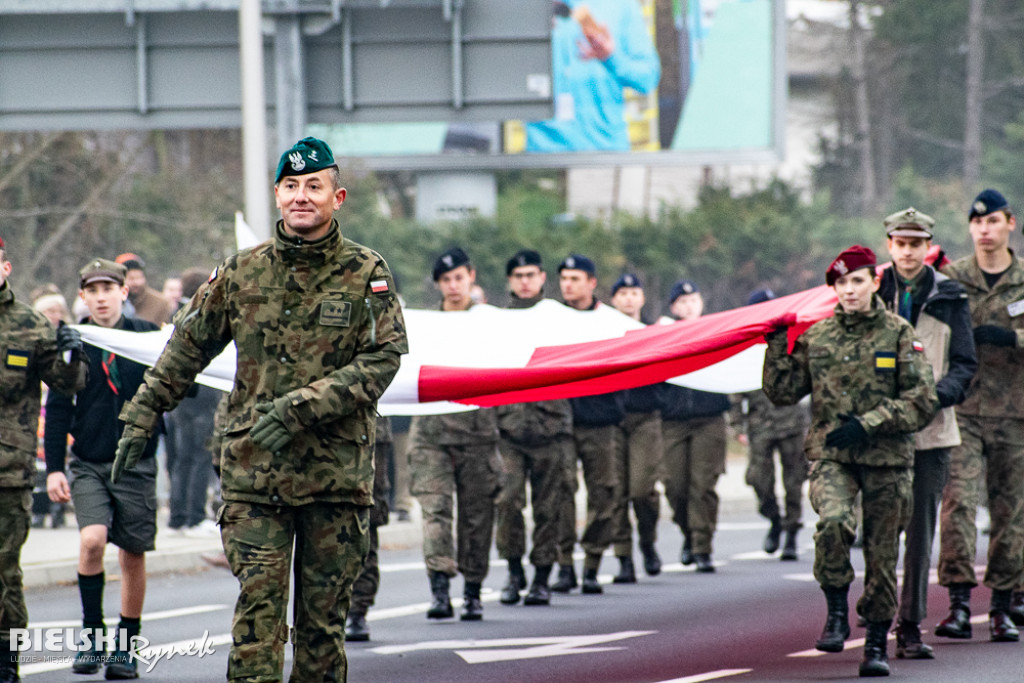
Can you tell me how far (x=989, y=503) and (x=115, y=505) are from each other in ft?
16.3

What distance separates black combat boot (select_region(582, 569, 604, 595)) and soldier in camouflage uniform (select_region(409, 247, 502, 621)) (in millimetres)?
1338

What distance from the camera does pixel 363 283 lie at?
6.04m

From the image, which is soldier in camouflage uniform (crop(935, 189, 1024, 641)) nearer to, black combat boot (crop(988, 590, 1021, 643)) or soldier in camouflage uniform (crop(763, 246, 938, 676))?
black combat boot (crop(988, 590, 1021, 643))

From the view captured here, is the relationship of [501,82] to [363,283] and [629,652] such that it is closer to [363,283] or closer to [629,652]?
[629,652]

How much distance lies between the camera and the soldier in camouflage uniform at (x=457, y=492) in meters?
10.0

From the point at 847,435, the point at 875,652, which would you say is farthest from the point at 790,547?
the point at 847,435

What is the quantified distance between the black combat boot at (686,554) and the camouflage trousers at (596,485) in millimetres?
1335

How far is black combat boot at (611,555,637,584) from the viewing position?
11922mm

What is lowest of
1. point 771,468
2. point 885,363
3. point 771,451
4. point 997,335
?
point 771,468

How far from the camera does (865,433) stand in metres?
7.82

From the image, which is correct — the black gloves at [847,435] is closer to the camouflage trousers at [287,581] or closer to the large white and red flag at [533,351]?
the large white and red flag at [533,351]

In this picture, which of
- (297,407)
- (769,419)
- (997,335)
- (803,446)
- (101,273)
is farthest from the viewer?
(769,419)

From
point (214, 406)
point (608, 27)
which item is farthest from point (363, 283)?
point (608, 27)

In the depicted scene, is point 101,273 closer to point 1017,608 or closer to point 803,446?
point 803,446
